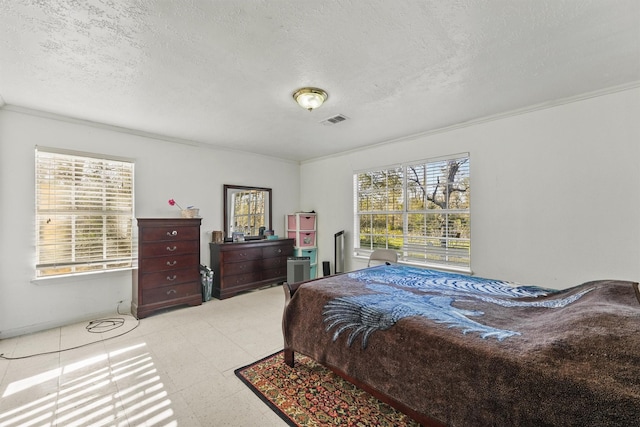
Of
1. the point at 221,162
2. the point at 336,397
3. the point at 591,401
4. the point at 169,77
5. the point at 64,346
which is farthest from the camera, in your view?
the point at 221,162

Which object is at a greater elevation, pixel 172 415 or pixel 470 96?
pixel 470 96

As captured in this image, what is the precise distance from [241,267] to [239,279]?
20 centimetres

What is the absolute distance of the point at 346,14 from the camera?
167cm

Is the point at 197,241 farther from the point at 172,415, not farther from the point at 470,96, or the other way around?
the point at 470,96

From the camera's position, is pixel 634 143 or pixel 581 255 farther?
pixel 581 255

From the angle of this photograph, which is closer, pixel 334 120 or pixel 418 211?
pixel 334 120

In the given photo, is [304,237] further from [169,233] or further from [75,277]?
[75,277]

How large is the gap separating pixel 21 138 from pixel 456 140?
5.22 meters

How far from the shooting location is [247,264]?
184 inches

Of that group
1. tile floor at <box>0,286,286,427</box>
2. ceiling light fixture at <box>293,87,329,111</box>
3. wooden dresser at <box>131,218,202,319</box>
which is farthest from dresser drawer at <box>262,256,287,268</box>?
ceiling light fixture at <box>293,87,329,111</box>

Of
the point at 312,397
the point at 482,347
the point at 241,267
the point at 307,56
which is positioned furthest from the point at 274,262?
the point at 482,347

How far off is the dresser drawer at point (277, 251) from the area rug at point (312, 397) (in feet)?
8.74

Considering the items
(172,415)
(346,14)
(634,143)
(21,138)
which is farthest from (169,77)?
(634,143)

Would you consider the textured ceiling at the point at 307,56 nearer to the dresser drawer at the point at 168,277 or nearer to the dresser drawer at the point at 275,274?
the dresser drawer at the point at 168,277
